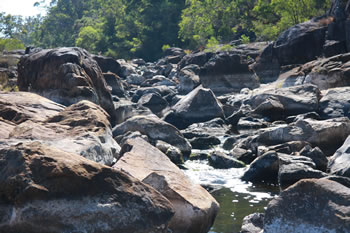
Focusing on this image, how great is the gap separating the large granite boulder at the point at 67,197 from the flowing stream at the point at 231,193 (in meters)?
2.13

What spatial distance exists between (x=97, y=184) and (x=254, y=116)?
1409 centimetres

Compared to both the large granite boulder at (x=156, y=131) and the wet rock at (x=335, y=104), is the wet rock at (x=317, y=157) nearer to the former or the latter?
the large granite boulder at (x=156, y=131)

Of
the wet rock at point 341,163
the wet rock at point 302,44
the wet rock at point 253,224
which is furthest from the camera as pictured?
the wet rock at point 302,44

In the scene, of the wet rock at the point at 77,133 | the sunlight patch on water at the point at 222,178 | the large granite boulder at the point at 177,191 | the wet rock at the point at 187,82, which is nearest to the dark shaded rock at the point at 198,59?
the wet rock at the point at 187,82

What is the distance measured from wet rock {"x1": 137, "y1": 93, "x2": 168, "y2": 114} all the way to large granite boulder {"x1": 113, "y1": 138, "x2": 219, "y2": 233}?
1510 cm

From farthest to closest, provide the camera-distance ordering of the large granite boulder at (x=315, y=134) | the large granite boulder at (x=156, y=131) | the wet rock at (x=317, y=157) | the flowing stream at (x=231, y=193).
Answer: the large granite boulder at (x=156, y=131) → the large granite boulder at (x=315, y=134) → the wet rock at (x=317, y=157) → the flowing stream at (x=231, y=193)

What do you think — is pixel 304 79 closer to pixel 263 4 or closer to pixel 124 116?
pixel 124 116

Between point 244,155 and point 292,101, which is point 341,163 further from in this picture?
point 292,101

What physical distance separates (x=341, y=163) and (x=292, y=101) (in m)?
8.86

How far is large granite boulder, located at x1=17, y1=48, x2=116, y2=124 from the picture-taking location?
1479cm

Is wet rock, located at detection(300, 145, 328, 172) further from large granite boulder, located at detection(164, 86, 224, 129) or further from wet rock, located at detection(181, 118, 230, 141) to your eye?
large granite boulder, located at detection(164, 86, 224, 129)

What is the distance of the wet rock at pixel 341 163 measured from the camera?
891cm

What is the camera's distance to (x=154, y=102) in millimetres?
23062

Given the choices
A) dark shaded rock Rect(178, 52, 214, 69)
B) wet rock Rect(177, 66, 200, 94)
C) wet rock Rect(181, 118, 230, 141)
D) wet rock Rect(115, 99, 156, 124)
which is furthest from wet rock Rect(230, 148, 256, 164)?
dark shaded rock Rect(178, 52, 214, 69)
